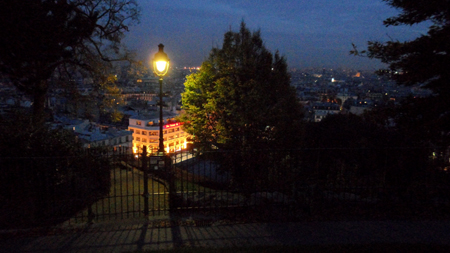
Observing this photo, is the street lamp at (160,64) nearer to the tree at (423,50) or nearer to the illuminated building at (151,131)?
the tree at (423,50)

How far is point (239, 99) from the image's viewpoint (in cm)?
1452

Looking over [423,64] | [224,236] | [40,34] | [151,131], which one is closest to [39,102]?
[40,34]

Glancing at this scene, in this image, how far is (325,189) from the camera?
6934 millimetres

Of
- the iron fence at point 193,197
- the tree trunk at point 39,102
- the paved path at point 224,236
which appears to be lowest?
the paved path at point 224,236

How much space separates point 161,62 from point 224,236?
220 inches

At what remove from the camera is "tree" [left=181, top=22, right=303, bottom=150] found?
45.8 ft

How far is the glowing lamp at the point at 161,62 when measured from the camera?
934cm

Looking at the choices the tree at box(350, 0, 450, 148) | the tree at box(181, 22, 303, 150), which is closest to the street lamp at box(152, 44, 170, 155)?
the tree at box(181, 22, 303, 150)

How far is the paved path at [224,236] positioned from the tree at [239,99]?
7.40 m

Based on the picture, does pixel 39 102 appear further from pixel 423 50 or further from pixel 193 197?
pixel 423 50

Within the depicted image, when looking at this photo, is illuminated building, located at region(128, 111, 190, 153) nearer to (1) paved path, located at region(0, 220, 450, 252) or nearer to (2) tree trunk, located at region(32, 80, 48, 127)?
(2) tree trunk, located at region(32, 80, 48, 127)

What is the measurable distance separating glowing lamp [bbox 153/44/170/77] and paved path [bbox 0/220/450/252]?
4.68m

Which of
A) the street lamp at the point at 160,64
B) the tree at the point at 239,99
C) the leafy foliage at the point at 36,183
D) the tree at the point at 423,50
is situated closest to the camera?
the tree at the point at 423,50

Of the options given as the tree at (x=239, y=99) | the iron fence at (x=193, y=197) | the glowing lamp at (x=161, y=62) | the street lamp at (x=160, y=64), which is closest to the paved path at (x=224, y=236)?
the iron fence at (x=193, y=197)
